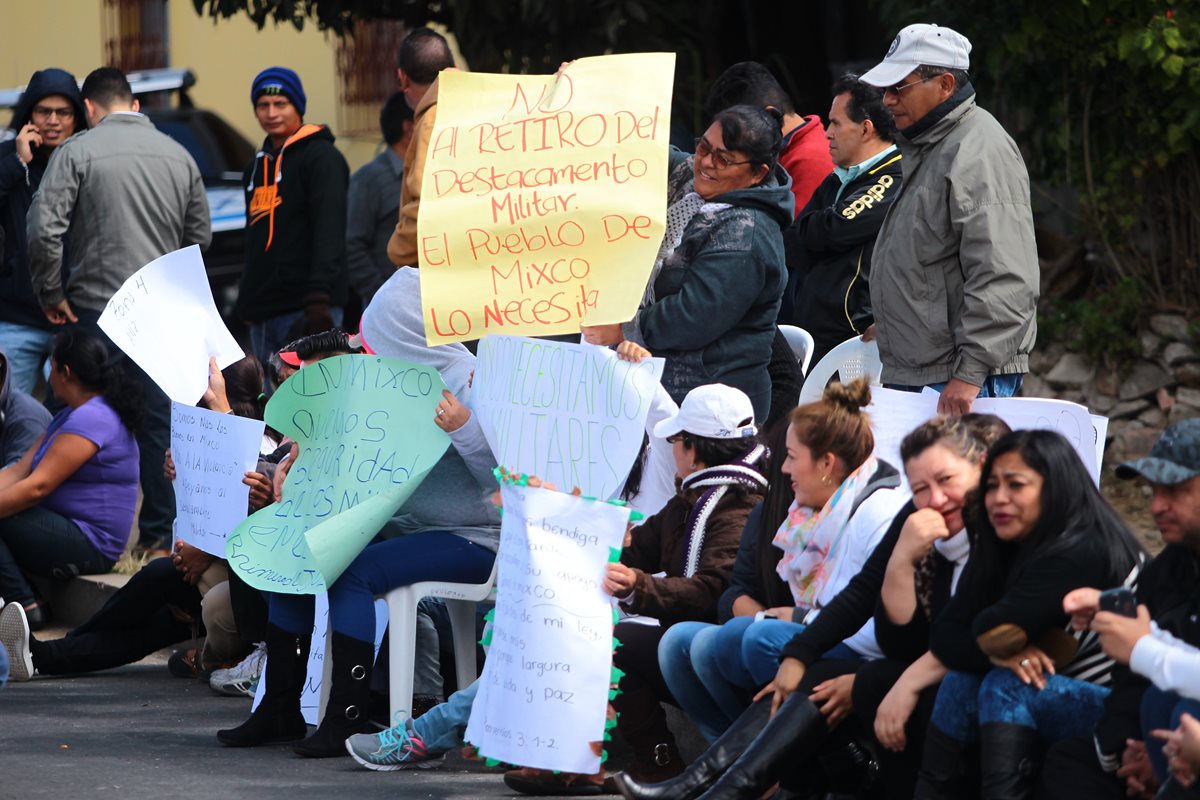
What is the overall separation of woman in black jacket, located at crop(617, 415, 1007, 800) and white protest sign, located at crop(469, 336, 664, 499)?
32.5 inches

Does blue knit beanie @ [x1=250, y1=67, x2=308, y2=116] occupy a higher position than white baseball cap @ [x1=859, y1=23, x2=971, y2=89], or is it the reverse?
white baseball cap @ [x1=859, y1=23, x2=971, y2=89]

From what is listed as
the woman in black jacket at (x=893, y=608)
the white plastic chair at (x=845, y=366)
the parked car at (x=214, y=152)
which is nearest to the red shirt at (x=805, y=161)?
the white plastic chair at (x=845, y=366)

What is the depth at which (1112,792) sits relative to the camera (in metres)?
4.15

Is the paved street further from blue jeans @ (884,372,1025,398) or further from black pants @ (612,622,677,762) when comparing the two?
blue jeans @ (884,372,1025,398)

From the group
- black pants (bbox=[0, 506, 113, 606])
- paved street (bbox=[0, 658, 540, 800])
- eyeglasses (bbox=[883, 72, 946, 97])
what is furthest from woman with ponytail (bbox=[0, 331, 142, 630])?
eyeglasses (bbox=[883, 72, 946, 97])

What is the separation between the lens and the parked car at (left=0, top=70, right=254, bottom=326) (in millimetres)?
12016

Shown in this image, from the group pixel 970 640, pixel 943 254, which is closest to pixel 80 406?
pixel 943 254

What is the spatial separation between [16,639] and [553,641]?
9.28 feet

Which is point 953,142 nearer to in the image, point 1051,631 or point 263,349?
point 1051,631

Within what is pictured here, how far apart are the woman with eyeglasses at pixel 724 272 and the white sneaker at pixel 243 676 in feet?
6.15

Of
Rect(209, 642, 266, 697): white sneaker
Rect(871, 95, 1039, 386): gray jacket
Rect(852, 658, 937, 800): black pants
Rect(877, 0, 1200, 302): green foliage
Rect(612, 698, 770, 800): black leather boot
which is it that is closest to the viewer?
Rect(852, 658, 937, 800): black pants

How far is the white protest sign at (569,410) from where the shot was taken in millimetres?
5434

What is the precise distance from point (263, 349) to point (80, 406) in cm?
141

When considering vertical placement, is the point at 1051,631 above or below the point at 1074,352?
above
